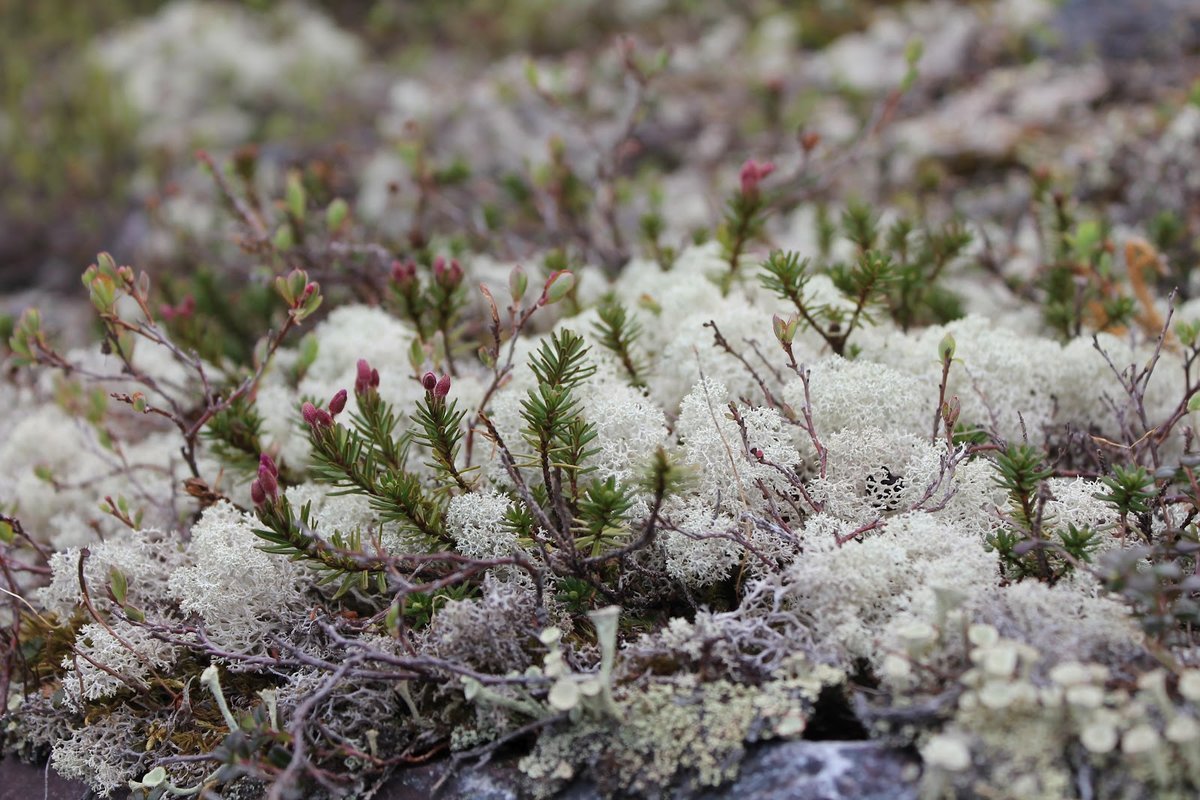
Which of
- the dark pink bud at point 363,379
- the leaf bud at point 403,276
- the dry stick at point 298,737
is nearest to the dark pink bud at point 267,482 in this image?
the dark pink bud at point 363,379

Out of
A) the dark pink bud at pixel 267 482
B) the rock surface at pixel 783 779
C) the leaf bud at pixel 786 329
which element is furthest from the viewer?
the leaf bud at pixel 786 329

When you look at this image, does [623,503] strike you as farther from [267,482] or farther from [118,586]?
[118,586]

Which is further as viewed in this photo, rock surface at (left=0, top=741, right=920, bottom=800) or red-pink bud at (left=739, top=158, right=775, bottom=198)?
red-pink bud at (left=739, top=158, right=775, bottom=198)

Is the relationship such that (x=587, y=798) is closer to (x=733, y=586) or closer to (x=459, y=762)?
(x=459, y=762)

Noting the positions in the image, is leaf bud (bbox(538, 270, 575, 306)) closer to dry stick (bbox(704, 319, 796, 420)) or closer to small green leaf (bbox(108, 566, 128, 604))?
dry stick (bbox(704, 319, 796, 420))

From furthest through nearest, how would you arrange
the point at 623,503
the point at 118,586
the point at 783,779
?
the point at 118,586
the point at 623,503
the point at 783,779

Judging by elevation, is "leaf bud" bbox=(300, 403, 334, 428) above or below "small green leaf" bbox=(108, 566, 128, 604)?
above

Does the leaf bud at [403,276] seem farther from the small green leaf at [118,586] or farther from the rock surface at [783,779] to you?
the rock surface at [783,779]

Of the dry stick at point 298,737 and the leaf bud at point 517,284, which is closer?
the dry stick at point 298,737

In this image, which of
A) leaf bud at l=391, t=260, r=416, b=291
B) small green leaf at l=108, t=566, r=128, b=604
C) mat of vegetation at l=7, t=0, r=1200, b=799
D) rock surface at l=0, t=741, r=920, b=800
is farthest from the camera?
leaf bud at l=391, t=260, r=416, b=291

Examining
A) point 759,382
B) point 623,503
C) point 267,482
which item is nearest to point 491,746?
point 623,503

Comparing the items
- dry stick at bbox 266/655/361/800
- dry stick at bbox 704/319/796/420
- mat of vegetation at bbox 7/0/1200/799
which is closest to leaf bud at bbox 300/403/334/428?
mat of vegetation at bbox 7/0/1200/799

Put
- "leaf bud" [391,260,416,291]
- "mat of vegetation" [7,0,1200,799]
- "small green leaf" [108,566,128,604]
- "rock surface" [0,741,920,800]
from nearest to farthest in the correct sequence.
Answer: "rock surface" [0,741,920,800] < "mat of vegetation" [7,0,1200,799] < "small green leaf" [108,566,128,604] < "leaf bud" [391,260,416,291]
